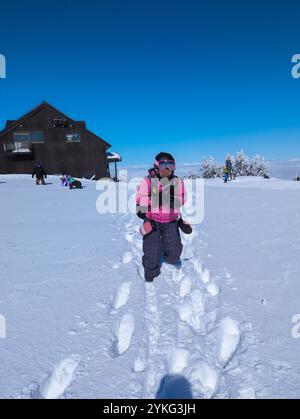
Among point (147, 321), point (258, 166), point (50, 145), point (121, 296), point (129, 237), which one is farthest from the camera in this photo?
point (258, 166)

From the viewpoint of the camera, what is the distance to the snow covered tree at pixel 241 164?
7756 cm

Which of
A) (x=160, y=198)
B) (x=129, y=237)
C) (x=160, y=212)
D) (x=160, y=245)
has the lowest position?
(x=129, y=237)

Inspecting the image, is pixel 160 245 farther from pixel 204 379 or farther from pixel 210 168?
pixel 210 168

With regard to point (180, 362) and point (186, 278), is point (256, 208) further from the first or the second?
point (180, 362)

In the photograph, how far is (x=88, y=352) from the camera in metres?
2.16

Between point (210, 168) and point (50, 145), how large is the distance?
5600 cm

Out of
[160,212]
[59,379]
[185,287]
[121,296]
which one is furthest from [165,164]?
[59,379]

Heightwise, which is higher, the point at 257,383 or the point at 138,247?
the point at 138,247

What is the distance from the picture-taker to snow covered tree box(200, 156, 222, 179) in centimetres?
7975

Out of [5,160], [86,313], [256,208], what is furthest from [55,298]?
[5,160]

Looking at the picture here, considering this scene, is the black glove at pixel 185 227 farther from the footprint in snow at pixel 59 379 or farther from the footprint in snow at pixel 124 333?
the footprint in snow at pixel 59 379

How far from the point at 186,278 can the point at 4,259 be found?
2593 mm

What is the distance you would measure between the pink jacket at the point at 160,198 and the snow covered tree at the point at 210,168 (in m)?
77.3

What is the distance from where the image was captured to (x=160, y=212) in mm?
3857
